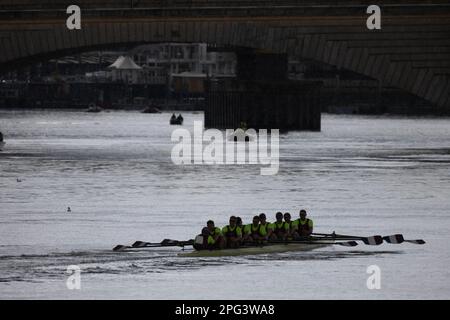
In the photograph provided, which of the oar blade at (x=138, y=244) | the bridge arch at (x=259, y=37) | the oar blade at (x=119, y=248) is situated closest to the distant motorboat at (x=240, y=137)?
the bridge arch at (x=259, y=37)

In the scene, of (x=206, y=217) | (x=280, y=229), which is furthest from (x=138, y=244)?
(x=206, y=217)

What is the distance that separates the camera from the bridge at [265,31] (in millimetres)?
121625

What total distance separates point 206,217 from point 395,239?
14.5 m

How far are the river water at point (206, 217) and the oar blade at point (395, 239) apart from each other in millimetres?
508

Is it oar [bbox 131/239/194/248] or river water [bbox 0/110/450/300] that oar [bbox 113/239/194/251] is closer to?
oar [bbox 131/239/194/248]

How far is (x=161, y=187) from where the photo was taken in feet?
310

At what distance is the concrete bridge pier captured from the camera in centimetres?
16625

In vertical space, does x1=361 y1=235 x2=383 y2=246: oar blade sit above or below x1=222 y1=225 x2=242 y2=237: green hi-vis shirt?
below

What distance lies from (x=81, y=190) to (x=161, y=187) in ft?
15.3

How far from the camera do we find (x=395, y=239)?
66125 mm

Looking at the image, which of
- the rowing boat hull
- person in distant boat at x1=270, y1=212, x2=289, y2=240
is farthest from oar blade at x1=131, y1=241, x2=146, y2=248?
person in distant boat at x1=270, y1=212, x2=289, y2=240

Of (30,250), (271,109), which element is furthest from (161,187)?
(271,109)

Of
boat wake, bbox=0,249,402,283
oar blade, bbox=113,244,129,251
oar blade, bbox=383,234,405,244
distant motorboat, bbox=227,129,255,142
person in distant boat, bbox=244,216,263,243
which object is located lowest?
boat wake, bbox=0,249,402,283

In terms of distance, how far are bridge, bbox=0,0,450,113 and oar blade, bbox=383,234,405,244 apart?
5509 centimetres
